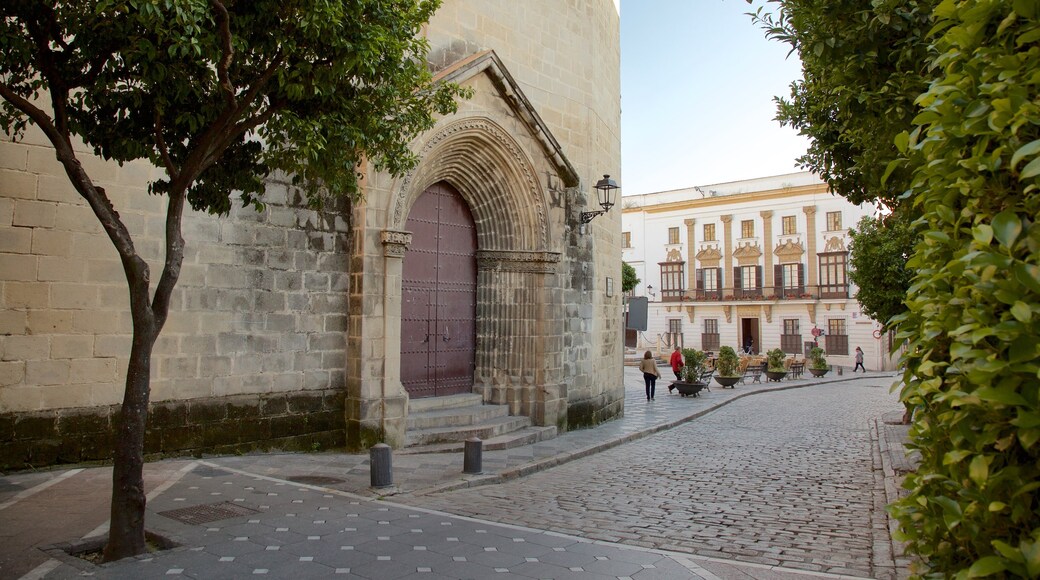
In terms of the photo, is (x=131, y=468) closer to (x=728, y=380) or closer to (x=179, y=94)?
(x=179, y=94)

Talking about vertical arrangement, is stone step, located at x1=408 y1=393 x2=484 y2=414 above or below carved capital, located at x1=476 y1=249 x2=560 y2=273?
below

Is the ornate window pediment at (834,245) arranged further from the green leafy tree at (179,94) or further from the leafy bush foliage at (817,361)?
the green leafy tree at (179,94)

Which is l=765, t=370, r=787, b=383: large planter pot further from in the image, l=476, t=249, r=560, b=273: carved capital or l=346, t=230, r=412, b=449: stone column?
l=346, t=230, r=412, b=449: stone column

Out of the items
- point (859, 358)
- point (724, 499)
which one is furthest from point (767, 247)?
point (724, 499)

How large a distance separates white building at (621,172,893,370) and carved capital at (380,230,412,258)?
36291mm

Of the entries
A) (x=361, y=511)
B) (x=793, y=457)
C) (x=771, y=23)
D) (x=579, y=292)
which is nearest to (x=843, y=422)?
(x=793, y=457)

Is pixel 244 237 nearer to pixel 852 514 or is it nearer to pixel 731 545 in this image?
pixel 731 545

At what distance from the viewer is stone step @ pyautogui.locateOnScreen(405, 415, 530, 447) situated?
9.89 metres

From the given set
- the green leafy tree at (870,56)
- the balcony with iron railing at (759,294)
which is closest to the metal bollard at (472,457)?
A: the green leafy tree at (870,56)

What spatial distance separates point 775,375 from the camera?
1097 inches

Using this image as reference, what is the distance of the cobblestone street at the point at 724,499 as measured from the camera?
18.3 ft

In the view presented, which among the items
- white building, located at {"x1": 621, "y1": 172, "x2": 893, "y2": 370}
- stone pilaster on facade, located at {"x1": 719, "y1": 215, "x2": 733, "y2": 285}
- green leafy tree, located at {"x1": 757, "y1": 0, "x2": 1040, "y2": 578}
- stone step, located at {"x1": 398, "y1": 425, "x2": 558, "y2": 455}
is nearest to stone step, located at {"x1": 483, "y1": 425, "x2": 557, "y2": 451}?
stone step, located at {"x1": 398, "y1": 425, "x2": 558, "y2": 455}

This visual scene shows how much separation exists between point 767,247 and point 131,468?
4434 cm

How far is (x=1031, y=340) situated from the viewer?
5.61 ft
